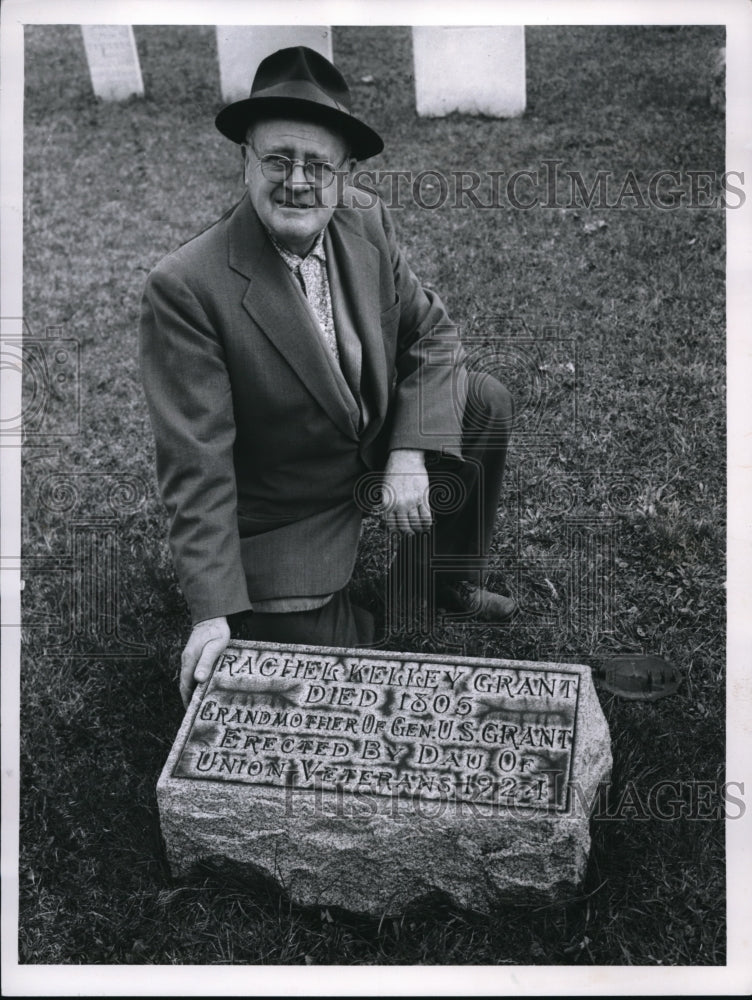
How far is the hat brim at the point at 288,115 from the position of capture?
2424 millimetres

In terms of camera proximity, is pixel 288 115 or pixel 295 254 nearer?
pixel 288 115

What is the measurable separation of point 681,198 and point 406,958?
348cm

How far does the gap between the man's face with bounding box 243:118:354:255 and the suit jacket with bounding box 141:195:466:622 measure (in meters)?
0.10

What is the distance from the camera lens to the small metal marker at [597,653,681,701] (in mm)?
3057

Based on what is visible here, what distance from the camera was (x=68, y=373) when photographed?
4.17 metres

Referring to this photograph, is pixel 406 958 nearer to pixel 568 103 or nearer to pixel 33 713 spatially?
pixel 33 713

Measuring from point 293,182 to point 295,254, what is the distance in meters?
0.25

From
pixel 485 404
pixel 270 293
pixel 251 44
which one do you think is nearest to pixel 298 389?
pixel 270 293

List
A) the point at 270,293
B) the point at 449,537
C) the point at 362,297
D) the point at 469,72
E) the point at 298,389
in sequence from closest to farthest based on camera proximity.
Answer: the point at 270,293 < the point at 298,389 < the point at 362,297 < the point at 449,537 < the point at 469,72

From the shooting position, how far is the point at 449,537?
11.1 ft

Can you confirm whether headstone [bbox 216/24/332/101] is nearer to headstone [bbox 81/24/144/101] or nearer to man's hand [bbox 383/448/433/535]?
headstone [bbox 81/24/144/101]

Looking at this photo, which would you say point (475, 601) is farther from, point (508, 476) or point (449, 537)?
point (508, 476)

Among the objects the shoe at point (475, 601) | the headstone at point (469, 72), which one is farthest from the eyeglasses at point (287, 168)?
the headstone at point (469, 72)

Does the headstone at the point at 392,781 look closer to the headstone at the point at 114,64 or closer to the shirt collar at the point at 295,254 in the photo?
the shirt collar at the point at 295,254
